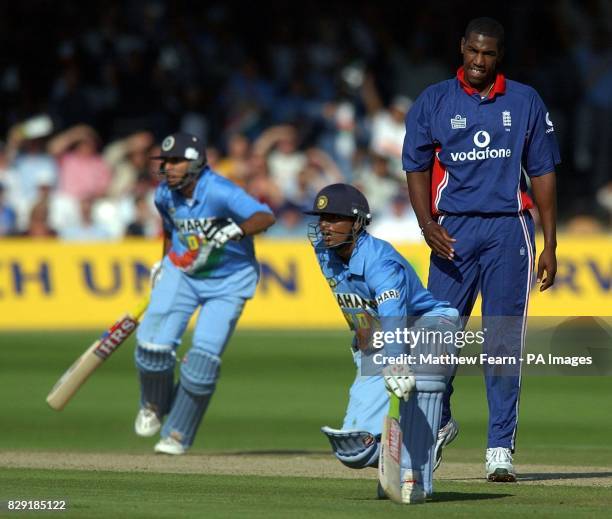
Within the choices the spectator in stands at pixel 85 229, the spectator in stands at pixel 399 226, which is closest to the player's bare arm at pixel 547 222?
the spectator in stands at pixel 399 226

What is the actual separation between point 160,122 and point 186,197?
908cm

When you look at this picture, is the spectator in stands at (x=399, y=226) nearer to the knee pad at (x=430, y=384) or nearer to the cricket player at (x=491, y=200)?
the cricket player at (x=491, y=200)

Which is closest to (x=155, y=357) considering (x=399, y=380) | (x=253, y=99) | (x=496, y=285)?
(x=496, y=285)

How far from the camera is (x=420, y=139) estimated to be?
7656 mm

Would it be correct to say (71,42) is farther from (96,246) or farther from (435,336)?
(435,336)

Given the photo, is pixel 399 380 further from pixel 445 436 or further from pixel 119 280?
pixel 119 280

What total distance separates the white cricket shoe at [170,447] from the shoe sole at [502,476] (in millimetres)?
2593

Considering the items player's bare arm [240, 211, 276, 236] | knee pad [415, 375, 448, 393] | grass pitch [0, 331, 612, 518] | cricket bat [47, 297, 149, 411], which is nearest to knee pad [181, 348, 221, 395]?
grass pitch [0, 331, 612, 518]

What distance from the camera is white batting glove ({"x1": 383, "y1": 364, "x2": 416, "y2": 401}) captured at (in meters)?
6.37

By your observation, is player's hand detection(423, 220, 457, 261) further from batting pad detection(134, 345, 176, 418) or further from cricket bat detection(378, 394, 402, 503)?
batting pad detection(134, 345, 176, 418)

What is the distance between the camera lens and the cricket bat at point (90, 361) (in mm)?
9805

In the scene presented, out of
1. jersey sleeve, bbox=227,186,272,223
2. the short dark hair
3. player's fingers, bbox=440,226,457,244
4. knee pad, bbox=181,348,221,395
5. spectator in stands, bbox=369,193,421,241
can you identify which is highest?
A: spectator in stands, bbox=369,193,421,241

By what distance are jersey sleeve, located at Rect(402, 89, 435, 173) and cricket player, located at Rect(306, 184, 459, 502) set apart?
0.64m

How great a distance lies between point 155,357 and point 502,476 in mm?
2855
